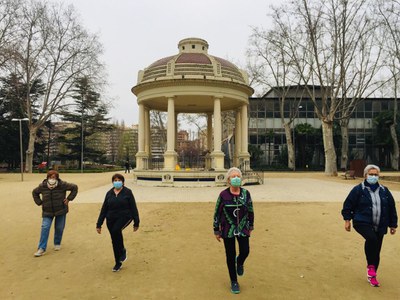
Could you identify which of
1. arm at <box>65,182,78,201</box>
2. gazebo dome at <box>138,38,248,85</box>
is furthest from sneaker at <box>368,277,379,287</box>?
gazebo dome at <box>138,38,248,85</box>

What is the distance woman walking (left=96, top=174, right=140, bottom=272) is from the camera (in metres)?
5.15

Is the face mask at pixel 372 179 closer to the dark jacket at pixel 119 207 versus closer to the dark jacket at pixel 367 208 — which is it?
the dark jacket at pixel 367 208

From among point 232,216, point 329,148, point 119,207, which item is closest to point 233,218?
point 232,216

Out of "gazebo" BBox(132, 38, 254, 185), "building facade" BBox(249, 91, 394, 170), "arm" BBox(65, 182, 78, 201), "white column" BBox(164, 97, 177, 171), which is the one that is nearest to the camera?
"arm" BBox(65, 182, 78, 201)

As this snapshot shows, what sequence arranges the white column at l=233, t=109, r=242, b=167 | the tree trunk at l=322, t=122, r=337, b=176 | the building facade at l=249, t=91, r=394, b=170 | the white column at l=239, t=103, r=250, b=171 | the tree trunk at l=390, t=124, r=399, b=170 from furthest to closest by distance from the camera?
the building facade at l=249, t=91, r=394, b=170 < the tree trunk at l=390, t=124, r=399, b=170 < the tree trunk at l=322, t=122, r=337, b=176 < the white column at l=233, t=109, r=242, b=167 < the white column at l=239, t=103, r=250, b=171

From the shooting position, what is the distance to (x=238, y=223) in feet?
14.0

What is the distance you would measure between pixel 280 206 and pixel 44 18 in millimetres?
33230

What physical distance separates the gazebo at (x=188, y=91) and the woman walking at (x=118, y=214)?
13187 millimetres

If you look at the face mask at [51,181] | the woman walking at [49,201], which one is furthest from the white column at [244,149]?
the face mask at [51,181]

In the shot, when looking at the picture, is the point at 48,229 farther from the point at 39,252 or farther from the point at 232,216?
the point at 232,216

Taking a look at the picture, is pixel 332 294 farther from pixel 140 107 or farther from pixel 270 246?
pixel 140 107

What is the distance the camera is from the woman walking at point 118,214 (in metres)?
5.15

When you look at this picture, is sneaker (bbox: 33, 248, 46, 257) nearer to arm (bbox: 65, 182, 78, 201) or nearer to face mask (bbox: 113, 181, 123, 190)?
arm (bbox: 65, 182, 78, 201)

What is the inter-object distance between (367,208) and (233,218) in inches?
80.9
